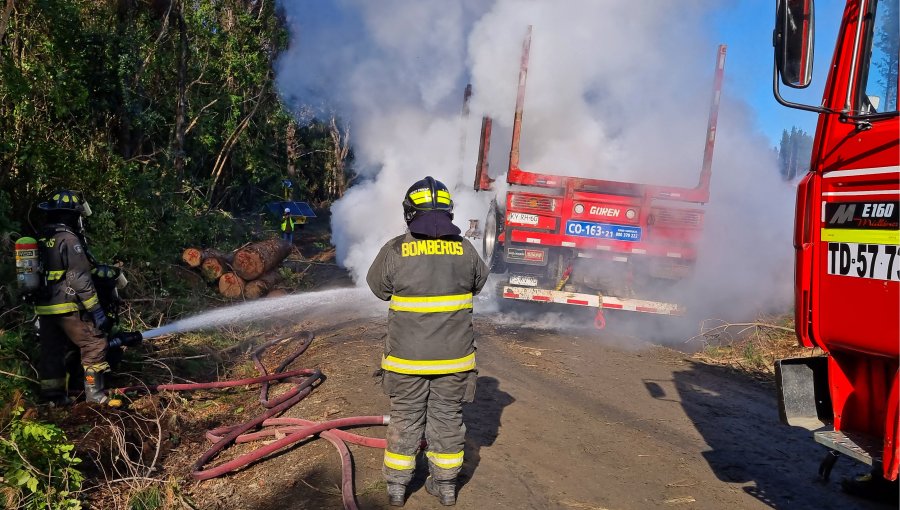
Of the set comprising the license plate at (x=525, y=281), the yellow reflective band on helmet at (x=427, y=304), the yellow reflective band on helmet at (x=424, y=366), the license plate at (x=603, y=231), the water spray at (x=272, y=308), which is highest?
the license plate at (x=603, y=231)

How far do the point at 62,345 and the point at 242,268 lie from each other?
18.7 feet

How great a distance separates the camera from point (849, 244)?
9.78 ft

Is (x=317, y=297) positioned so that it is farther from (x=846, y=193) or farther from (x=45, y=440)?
(x=846, y=193)

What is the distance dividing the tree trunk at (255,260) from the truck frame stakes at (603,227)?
15.3 ft

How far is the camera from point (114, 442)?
15.0 feet

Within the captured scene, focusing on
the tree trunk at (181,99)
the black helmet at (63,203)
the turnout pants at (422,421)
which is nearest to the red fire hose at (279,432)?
the turnout pants at (422,421)

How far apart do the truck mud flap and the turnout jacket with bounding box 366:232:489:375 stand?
5.40 ft

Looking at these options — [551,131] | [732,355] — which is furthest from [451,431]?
[551,131]

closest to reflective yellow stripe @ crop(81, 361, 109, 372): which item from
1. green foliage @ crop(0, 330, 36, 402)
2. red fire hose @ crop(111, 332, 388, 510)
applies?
red fire hose @ crop(111, 332, 388, 510)

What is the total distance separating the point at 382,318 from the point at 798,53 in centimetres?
702

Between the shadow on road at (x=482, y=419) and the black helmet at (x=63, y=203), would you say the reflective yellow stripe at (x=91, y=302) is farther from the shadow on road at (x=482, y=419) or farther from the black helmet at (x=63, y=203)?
the shadow on road at (x=482, y=419)

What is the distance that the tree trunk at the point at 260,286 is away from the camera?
35.6 ft

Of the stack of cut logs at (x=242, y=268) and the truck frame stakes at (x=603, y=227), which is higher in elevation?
the truck frame stakes at (x=603, y=227)

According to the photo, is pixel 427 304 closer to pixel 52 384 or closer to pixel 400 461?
pixel 400 461
